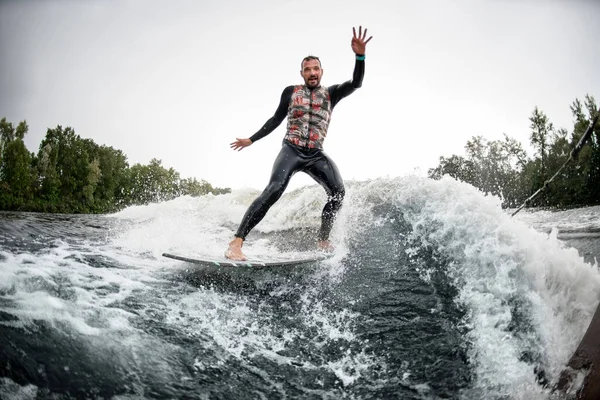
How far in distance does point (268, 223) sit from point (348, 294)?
4.02m

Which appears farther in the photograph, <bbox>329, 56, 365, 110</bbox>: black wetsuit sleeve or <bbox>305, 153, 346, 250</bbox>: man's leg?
<bbox>305, 153, 346, 250</bbox>: man's leg

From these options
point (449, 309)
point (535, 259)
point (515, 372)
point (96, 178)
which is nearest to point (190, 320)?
point (449, 309)

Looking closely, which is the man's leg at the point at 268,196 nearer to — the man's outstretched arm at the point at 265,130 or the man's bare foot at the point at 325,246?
the man's outstretched arm at the point at 265,130

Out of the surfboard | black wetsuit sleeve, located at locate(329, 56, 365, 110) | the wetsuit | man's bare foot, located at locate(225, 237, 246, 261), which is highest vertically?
black wetsuit sleeve, located at locate(329, 56, 365, 110)

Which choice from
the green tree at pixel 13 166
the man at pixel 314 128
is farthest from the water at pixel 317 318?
the green tree at pixel 13 166

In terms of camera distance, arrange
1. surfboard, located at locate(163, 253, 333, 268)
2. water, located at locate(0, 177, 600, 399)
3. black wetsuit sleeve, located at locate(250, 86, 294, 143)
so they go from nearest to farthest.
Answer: water, located at locate(0, 177, 600, 399), surfboard, located at locate(163, 253, 333, 268), black wetsuit sleeve, located at locate(250, 86, 294, 143)

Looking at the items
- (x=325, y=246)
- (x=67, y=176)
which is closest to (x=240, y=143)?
(x=325, y=246)

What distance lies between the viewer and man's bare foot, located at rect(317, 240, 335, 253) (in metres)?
4.11

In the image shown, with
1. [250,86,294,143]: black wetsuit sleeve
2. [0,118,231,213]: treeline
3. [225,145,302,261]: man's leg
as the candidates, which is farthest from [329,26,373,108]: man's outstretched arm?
[0,118,231,213]: treeline

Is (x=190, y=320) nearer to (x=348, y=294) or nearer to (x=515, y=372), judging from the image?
(x=348, y=294)

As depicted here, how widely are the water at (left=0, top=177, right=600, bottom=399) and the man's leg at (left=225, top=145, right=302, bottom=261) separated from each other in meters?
0.33

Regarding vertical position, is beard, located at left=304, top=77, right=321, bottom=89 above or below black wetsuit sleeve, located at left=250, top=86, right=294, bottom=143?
above

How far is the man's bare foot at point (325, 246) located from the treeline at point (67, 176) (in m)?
26.8

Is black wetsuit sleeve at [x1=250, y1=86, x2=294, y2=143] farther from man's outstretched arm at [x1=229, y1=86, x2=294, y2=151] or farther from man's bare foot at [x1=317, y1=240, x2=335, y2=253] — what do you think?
man's bare foot at [x1=317, y1=240, x2=335, y2=253]
